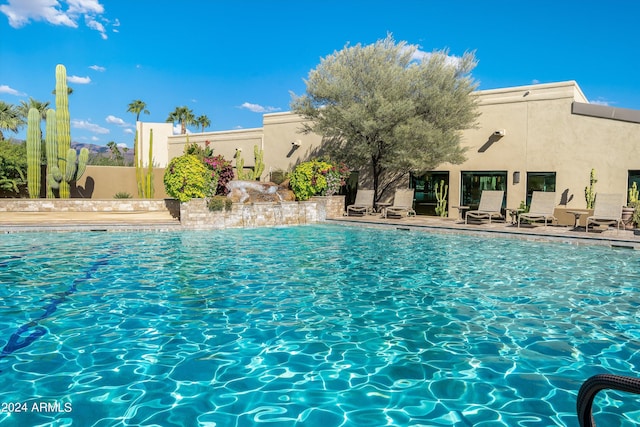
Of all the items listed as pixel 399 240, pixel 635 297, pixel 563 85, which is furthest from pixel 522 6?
pixel 635 297

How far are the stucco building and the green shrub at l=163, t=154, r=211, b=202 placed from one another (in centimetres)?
928

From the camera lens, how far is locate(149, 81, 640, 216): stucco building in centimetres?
1588

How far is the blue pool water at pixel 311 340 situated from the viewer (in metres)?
3.61

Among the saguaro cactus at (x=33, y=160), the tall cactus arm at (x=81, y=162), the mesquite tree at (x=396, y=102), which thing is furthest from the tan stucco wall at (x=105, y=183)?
the mesquite tree at (x=396, y=102)

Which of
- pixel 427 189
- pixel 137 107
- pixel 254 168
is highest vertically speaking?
pixel 137 107

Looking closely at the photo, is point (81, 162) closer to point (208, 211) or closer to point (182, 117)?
point (208, 211)

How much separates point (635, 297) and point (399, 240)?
271 inches

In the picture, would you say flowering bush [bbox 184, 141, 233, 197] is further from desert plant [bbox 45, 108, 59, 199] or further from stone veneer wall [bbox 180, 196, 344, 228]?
desert plant [bbox 45, 108, 59, 199]

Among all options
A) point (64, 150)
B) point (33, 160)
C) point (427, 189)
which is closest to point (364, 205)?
point (427, 189)

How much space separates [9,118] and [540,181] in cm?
3305

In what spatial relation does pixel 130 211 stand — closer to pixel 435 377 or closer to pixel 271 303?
pixel 271 303

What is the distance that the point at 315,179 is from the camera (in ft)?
60.0

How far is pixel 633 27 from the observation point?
913 inches

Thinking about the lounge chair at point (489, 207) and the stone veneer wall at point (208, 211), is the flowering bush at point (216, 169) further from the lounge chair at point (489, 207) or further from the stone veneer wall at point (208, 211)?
the lounge chair at point (489, 207)
